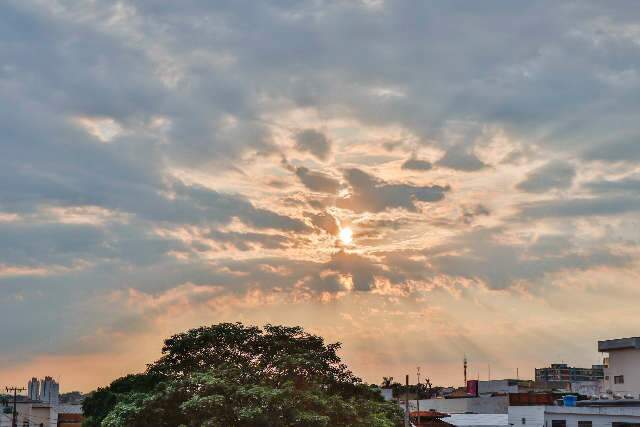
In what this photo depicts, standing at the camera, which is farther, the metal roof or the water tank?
the metal roof

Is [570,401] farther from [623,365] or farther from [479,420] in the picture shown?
[623,365]

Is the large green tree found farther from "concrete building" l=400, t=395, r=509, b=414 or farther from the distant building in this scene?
the distant building

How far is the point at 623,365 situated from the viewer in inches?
3784

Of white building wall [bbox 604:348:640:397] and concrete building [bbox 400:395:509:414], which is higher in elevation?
white building wall [bbox 604:348:640:397]

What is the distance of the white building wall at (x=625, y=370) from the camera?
93750mm

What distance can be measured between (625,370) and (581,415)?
22.3 m

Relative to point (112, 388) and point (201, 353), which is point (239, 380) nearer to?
point (201, 353)

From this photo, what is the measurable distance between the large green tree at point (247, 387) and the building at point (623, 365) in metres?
37.7

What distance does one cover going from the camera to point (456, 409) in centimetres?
11462

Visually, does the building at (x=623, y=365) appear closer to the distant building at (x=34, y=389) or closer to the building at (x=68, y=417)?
the building at (x=68, y=417)

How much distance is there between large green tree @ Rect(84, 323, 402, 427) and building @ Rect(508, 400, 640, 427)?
19227mm

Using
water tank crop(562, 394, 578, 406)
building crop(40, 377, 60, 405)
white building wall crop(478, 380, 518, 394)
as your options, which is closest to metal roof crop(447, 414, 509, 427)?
water tank crop(562, 394, 578, 406)

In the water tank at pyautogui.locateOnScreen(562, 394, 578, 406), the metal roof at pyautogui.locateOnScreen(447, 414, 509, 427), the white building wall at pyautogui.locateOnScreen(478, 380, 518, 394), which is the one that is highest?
the white building wall at pyautogui.locateOnScreen(478, 380, 518, 394)

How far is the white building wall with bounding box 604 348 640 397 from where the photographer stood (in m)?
93.8
